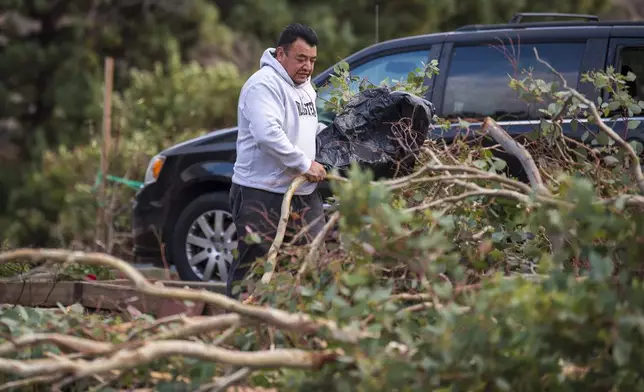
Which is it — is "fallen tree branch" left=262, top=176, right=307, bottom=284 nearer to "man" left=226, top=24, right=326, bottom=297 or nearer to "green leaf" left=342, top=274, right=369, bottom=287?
"man" left=226, top=24, right=326, bottom=297

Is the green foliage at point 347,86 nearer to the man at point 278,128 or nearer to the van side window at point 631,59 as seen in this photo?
the man at point 278,128

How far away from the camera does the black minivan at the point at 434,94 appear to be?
821cm

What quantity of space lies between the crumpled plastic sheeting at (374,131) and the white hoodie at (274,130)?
0.23 metres

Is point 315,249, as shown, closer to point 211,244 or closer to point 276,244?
point 276,244

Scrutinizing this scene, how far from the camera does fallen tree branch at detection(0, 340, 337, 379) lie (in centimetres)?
389

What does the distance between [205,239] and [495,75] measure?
2.27 meters

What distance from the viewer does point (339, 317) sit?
158 inches

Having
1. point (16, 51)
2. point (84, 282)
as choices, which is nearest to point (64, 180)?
point (16, 51)

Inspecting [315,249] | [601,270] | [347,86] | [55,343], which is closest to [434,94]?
[347,86]

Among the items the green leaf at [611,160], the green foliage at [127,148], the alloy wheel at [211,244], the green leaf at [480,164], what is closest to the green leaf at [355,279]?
the green leaf at [480,164]

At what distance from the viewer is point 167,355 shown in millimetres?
3969

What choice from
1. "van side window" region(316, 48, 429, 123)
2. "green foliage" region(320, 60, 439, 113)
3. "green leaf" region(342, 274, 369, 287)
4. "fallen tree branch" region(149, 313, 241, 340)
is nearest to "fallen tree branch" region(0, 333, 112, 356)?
"fallen tree branch" region(149, 313, 241, 340)

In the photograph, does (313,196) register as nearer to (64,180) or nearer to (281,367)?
(281,367)

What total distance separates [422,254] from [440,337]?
1.56 feet
